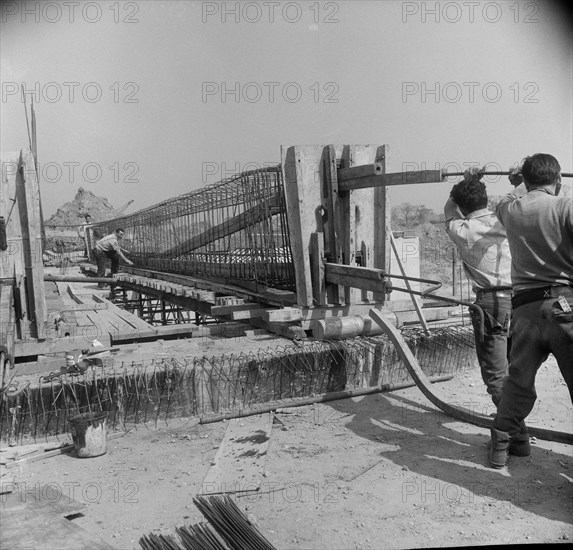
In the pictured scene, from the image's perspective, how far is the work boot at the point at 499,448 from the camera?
368 centimetres

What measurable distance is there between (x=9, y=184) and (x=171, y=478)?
12.1ft

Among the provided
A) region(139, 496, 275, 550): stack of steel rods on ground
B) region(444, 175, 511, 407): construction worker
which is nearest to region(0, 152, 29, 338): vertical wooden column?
region(139, 496, 275, 550): stack of steel rods on ground

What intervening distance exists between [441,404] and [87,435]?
8.96ft

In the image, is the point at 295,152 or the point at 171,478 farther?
the point at 295,152

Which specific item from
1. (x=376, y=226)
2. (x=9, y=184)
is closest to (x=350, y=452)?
(x=376, y=226)

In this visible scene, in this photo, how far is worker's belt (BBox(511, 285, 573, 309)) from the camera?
3.33 m

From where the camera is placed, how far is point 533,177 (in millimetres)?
3469

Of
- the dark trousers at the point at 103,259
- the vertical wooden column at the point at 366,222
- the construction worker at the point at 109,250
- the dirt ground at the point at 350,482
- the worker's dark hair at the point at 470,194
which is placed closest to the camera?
the dirt ground at the point at 350,482

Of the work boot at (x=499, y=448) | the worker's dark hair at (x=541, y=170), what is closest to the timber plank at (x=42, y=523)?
the work boot at (x=499, y=448)

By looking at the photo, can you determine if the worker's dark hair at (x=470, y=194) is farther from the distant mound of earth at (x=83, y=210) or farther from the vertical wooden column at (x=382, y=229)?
the distant mound of earth at (x=83, y=210)

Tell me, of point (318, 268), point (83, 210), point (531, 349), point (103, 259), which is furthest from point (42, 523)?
point (83, 210)

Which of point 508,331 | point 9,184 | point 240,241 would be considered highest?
point 9,184

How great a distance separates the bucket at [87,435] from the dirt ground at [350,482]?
0.06 meters

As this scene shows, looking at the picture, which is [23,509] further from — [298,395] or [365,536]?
[298,395]
